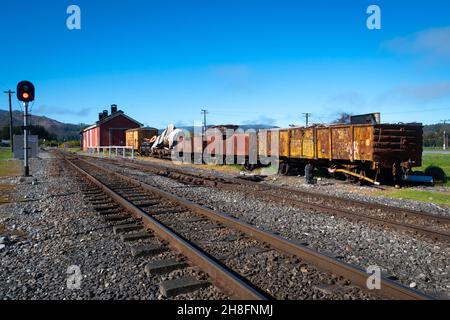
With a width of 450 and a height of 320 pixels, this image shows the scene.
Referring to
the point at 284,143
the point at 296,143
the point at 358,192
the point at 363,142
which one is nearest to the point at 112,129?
the point at 284,143

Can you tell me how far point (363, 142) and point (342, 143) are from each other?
40.6 inches

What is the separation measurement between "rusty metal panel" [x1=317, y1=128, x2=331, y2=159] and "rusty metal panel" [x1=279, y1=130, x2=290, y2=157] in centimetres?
213

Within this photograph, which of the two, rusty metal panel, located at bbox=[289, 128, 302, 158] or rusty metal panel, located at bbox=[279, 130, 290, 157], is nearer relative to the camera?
rusty metal panel, located at bbox=[289, 128, 302, 158]

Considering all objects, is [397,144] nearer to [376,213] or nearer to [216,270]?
[376,213]

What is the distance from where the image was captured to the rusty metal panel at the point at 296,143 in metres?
17.0

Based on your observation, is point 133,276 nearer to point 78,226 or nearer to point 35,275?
point 35,275

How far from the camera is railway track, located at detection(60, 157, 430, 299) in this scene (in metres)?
3.89

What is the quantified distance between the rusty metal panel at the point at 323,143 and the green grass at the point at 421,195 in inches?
139

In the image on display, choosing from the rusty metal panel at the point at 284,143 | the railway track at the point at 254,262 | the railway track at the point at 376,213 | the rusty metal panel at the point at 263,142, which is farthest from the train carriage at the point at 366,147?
the railway track at the point at 254,262

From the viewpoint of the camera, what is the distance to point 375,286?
3928 mm

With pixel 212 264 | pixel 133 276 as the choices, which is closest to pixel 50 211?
pixel 133 276

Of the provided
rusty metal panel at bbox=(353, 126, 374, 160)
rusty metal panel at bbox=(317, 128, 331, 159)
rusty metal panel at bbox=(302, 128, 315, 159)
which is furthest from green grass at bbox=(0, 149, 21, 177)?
rusty metal panel at bbox=(353, 126, 374, 160)

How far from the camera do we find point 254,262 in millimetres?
4898

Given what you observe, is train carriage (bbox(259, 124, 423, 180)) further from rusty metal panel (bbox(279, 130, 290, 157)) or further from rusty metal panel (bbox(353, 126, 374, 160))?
rusty metal panel (bbox(279, 130, 290, 157))
